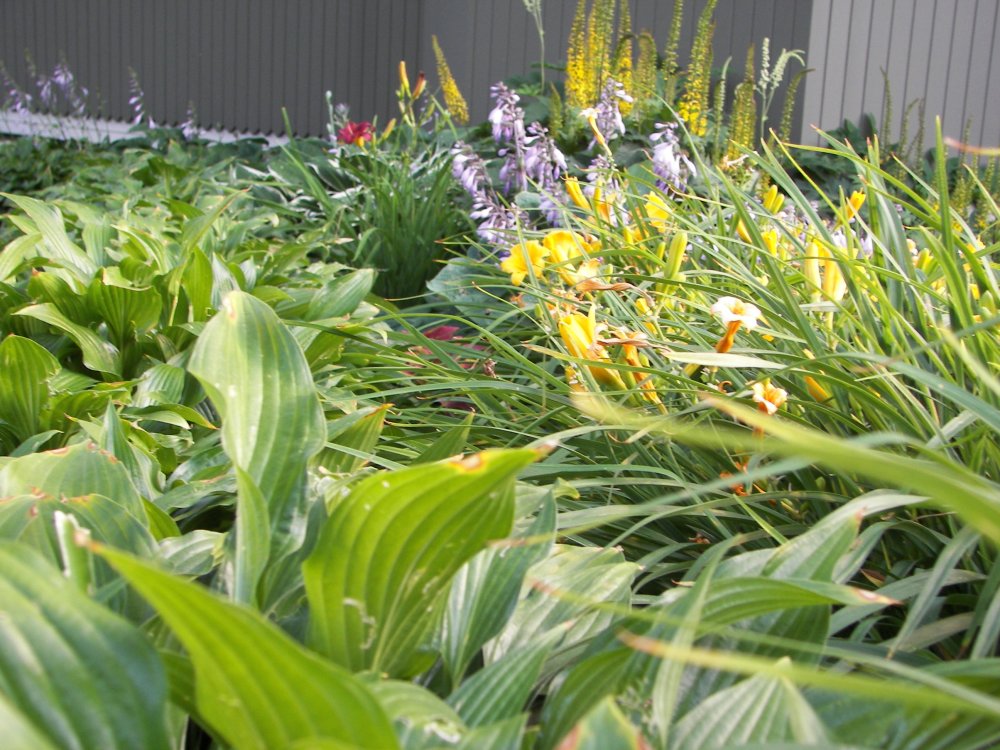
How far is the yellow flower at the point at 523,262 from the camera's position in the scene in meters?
1.58

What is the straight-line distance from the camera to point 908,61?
571 centimetres

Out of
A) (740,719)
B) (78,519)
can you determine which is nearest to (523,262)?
(78,519)

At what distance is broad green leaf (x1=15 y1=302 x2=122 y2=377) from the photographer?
67.2 inches

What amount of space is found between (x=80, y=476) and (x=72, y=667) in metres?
0.43

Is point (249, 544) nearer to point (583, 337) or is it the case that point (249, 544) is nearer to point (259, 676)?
point (259, 676)

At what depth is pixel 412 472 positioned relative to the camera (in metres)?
0.67

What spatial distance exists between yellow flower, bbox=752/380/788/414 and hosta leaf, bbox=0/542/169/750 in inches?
28.0

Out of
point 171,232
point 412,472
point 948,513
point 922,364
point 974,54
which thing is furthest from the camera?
point 974,54

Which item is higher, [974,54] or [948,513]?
[974,54]

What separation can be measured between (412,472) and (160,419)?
96 cm

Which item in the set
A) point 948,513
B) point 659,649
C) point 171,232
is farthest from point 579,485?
point 171,232

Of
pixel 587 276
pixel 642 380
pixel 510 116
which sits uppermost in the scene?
pixel 510 116

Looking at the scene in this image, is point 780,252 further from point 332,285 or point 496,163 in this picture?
point 496,163

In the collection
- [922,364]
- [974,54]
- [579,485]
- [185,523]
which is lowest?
[185,523]
